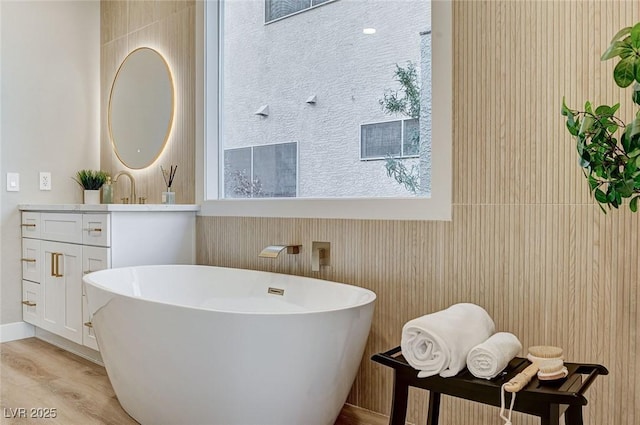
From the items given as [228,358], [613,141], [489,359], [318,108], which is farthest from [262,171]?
[613,141]

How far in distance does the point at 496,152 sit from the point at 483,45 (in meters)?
0.43

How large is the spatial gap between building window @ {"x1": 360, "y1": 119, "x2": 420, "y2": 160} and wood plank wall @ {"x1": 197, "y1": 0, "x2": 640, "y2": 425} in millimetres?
304

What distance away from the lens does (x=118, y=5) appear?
3957mm

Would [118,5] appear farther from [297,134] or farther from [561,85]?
[561,85]

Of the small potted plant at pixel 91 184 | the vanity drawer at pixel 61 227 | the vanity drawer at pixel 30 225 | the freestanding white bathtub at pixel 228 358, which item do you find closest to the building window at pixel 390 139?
the freestanding white bathtub at pixel 228 358

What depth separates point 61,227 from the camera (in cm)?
321

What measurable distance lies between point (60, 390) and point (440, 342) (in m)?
2.04

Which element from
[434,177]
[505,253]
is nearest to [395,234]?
[434,177]

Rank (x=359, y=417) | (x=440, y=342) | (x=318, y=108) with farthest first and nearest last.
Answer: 1. (x=318, y=108)
2. (x=359, y=417)
3. (x=440, y=342)

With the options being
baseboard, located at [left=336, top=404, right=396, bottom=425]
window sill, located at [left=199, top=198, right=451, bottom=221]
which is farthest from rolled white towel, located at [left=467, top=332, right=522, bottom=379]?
baseboard, located at [left=336, top=404, right=396, bottom=425]

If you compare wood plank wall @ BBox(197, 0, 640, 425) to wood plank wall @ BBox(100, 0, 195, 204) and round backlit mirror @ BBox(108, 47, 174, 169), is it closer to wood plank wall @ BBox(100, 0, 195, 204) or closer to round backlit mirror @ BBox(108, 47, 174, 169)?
wood plank wall @ BBox(100, 0, 195, 204)

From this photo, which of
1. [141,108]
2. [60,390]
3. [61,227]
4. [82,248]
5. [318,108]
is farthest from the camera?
[141,108]

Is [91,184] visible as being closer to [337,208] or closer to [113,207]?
[113,207]

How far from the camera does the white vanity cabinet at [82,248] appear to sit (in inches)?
114
